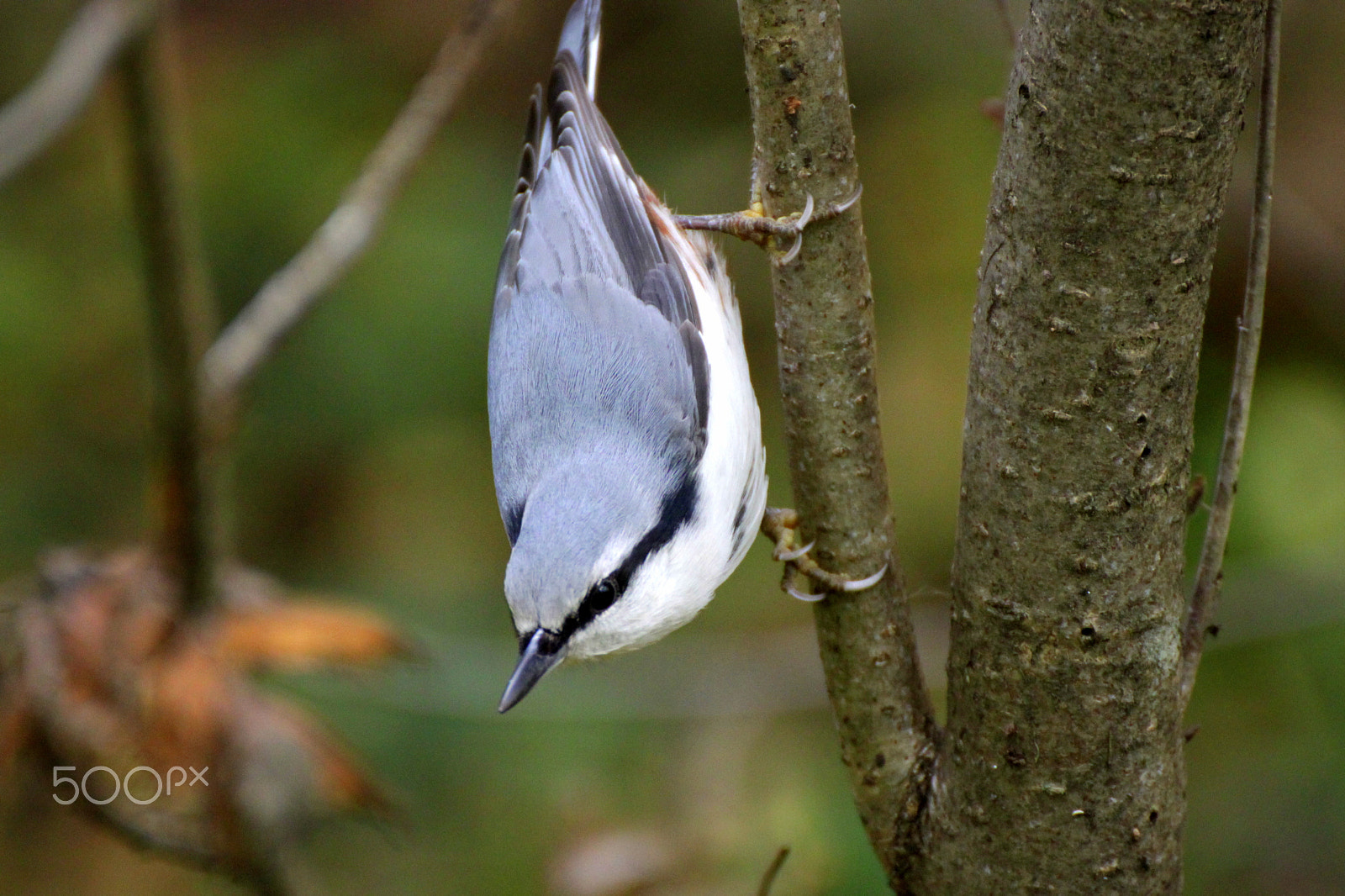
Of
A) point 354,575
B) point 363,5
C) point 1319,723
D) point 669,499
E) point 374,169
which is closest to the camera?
point 669,499

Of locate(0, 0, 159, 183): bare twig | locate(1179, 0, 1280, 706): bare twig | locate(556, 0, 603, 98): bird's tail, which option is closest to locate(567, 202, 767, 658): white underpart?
locate(556, 0, 603, 98): bird's tail

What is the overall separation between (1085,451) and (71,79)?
1488 mm

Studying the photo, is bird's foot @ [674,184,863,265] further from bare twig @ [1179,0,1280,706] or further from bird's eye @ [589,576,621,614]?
bird's eye @ [589,576,621,614]

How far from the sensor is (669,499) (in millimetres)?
1949

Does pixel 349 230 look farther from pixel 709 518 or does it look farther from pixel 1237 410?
pixel 1237 410

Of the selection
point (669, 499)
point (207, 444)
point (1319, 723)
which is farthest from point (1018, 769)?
point (1319, 723)

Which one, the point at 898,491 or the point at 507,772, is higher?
the point at 898,491

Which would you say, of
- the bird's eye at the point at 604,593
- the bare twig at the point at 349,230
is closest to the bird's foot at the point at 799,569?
the bird's eye at the point at 604,593

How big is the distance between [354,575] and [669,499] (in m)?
2.40

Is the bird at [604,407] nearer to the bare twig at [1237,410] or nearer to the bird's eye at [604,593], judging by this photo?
the bird's eye at [604,593]

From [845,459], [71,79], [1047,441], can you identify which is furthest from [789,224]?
[71,79]

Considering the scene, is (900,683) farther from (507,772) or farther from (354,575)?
(354,575)

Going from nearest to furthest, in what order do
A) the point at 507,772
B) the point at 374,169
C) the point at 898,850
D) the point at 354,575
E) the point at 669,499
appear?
the point at 898,850
the point at 669,499
the point at 374,169
the point at 507,772
the point at 354,575

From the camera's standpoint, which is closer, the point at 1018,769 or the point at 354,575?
the point at 1018,769
